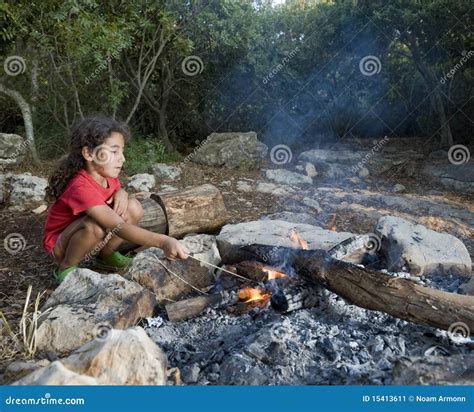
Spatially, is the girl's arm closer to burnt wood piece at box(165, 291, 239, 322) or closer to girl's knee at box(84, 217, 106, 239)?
girl's knee at box(84, 217, 106, 239)

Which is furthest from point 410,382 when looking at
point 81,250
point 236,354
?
point 81,250

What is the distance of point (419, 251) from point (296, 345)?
151 cm

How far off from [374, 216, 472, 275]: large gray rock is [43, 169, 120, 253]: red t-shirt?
2.17 metres

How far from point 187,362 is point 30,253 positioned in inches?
93.2

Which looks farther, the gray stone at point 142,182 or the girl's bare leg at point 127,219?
the gray stone at point 142,182

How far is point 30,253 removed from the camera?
4.14 meters

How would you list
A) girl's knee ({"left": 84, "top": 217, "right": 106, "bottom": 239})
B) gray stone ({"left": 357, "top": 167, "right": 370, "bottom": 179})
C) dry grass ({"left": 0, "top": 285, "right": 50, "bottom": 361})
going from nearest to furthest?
dry grass ({"left": 0, "top": 285, "right": 50, "bottom": 361}), girl's knee ({"left": 84, "top": 217, "right": 106, "bottom": 239}), gray stone ({"left": 357, "top": 167, "right": 370, "bottom": 179})

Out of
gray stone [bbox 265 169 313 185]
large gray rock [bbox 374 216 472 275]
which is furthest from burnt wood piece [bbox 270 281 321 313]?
gray stone [bbox 265 169 313 185]

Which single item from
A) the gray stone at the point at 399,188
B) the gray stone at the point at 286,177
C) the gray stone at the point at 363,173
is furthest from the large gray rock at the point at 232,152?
the gray stone at the point at 399,188

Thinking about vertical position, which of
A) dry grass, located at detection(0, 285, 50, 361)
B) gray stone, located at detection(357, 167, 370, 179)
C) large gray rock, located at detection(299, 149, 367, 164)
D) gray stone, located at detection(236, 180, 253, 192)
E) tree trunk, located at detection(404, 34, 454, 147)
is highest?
tree trunk, located at detection(404, 34, 454, 147)

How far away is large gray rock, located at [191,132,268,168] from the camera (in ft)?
24.6

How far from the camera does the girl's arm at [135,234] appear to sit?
285 cm

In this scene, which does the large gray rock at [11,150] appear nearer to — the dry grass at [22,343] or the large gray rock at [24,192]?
the large gray rock at [24,192]

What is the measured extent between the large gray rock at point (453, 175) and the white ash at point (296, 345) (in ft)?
17.2
